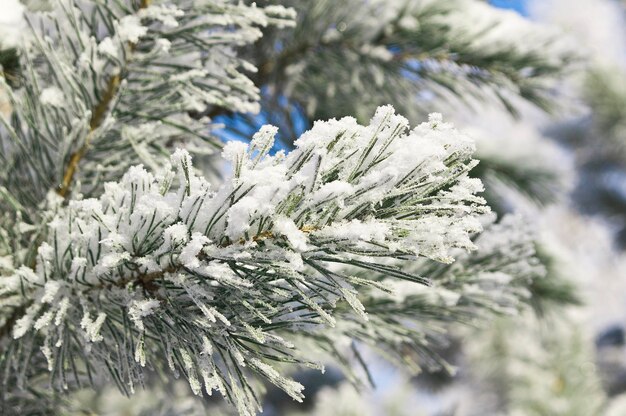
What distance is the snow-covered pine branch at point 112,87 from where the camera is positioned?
24.8 inches

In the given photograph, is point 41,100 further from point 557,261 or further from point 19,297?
point 557,261

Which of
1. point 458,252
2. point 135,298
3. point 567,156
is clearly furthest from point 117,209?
point 567,156

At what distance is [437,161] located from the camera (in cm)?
43

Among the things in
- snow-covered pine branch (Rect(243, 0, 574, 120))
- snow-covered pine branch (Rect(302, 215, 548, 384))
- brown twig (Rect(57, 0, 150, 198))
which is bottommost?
snow-covered pine branch (Rect(302, 215, 548, 384))

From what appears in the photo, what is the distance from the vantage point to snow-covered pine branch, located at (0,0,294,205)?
0.63 m

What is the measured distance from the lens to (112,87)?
68 centimetres

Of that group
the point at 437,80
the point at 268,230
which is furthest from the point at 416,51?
the point at 268,230

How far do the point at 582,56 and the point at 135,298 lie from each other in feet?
3.03

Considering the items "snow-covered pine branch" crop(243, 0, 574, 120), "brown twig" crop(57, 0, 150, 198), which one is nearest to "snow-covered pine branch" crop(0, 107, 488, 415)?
"brown twig" crop(57, 0, 150, 198)

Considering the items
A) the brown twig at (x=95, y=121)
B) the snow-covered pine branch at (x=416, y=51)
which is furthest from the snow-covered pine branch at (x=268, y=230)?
the snow-covered pine branch at (x=416, y=51)

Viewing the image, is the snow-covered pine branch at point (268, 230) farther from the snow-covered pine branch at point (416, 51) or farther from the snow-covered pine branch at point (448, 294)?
the snow-covered pine branch at point (416, 51)

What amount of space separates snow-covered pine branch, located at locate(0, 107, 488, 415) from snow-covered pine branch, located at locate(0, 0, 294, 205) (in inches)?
6.9

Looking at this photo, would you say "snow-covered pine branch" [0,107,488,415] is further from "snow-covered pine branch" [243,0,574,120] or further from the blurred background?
"snow-covered pine branch" [243,0,574,120]

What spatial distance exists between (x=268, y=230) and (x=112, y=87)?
0.32m
